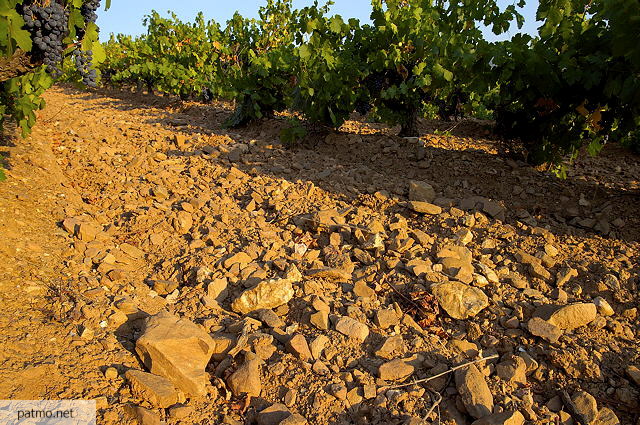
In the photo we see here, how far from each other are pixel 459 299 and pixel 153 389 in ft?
5.55

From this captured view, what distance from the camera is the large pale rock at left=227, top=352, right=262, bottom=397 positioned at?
195 centimetres

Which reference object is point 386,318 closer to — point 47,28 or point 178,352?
point 178,352

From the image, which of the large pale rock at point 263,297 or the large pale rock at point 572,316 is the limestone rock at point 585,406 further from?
the large pale rock at point 263,297

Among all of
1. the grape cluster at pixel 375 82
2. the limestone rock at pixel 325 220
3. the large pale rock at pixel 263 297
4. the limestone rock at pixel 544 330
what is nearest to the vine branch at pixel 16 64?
the large pale rock at pixel 263 297

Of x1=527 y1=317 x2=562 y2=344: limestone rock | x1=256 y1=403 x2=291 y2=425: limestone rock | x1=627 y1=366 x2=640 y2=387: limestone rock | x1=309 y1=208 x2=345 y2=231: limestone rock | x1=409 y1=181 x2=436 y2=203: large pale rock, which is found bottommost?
x1=256 y1=403 x2=291 y2=425: limestone rock

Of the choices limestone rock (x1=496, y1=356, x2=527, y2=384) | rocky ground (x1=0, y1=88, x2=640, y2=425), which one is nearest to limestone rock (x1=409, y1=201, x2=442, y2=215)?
rocky ground (x1=0, y1=88, x2=640, y2=425)

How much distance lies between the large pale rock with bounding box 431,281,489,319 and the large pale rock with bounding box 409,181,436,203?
48.9 inches

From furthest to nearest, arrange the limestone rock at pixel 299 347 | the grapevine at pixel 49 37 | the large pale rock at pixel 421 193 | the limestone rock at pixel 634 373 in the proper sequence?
the large pale rock at pixel 421 193 → the grapevine at pixel 49 37 → the limestone rock at pixel 299 347 → the limestone rock at pixel 634 373

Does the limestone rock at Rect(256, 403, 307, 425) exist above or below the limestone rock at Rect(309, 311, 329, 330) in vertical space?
below

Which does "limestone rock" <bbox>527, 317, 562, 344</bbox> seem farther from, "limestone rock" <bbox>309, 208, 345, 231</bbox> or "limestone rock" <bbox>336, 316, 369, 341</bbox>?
"limestone rock" <bbox>309, 208, 345, 231</bbox>

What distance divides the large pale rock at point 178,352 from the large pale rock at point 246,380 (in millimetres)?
130

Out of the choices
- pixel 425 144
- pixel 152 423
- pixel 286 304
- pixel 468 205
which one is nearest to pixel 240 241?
pixel 286 304

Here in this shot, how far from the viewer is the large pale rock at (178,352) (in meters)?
1.92
